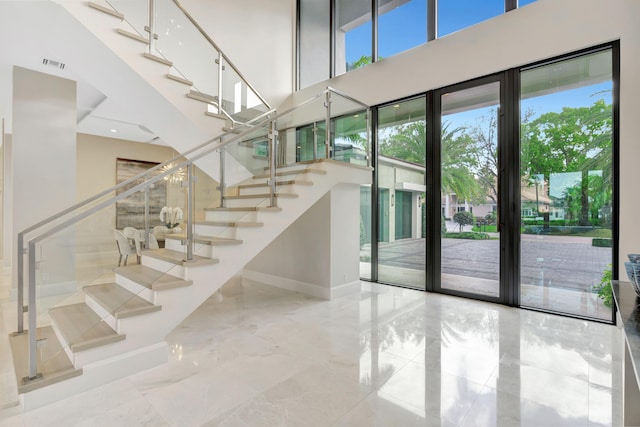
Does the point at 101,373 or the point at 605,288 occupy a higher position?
the point at 605,288

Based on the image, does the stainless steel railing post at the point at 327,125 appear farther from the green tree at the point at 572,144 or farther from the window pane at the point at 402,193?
the green tree at the point at 572,144

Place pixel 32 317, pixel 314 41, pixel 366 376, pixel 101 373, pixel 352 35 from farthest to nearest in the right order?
pixel 314 41 → pixel 352 35 → pixel 366 376 → pixel 101 373 → pixel 32 317

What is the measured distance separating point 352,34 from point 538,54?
12.2 ft

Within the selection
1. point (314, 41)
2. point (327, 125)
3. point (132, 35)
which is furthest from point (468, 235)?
point (314, 41)

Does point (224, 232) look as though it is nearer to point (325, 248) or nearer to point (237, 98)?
point (325, 248)

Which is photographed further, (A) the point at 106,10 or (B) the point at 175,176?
(A) the point at 106,10

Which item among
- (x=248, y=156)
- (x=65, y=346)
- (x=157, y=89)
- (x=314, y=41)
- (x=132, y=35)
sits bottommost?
(x=65, y=346)

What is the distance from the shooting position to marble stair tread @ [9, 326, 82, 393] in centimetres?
225

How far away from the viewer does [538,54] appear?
14.0ft

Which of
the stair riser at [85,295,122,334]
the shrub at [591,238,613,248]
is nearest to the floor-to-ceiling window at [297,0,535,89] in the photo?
the shrub at [591,238,613,248]

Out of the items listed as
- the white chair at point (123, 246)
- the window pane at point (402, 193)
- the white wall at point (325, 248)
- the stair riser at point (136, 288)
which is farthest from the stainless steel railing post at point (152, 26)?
the window pane at point (402, 193)

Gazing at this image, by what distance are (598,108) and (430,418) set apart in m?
4.23

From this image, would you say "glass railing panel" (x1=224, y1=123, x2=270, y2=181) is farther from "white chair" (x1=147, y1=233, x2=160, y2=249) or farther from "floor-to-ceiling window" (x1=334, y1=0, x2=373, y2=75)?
"floor-to-ceiling window" (x1=334, y1=0, x2=373, y2=75)

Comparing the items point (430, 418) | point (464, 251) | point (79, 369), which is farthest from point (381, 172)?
point (79, 369)
